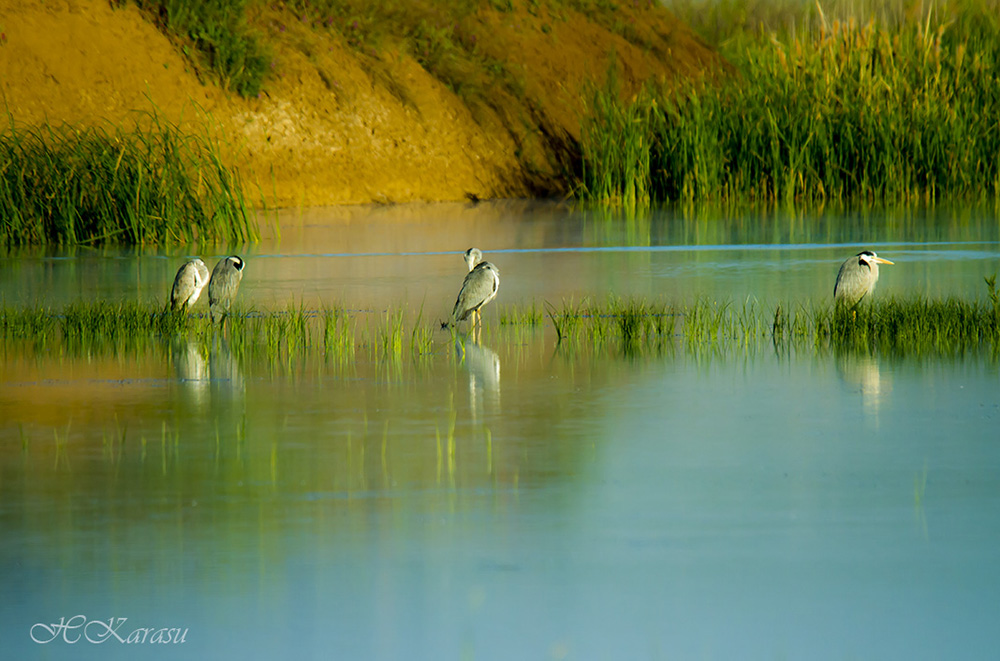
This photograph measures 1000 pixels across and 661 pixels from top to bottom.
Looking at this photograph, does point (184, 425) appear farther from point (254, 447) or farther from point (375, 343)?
point (375, 343)

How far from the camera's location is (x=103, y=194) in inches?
583

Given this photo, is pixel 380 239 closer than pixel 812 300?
No

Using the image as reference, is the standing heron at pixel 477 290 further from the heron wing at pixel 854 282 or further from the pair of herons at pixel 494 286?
the heron wing at pixel 854 282

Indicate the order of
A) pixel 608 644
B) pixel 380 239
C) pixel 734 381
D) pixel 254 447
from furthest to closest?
pixel 380 239, pixel 734 381, pixel 254 447, pixel 608 644

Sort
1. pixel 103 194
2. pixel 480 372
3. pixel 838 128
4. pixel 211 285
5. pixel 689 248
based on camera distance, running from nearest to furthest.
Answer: pixel 480 372 < pixel 211 285 < pixel 689 248 < pixel 103 194 < pixel 838 128

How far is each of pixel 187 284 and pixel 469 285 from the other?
178cm

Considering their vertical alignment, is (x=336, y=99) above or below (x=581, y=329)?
above

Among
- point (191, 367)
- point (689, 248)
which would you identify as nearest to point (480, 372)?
point (191, 367)

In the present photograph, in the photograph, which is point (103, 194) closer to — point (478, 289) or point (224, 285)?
point (224, 285)

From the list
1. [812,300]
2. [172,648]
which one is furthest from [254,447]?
[812,300]

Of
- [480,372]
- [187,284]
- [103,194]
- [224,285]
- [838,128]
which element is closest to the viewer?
[480,372]

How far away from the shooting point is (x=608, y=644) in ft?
10.7

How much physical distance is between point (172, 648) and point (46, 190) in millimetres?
12471

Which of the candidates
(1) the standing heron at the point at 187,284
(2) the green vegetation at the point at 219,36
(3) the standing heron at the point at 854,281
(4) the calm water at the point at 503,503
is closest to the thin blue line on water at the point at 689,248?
(1) the standing heron at the point at 187,284
